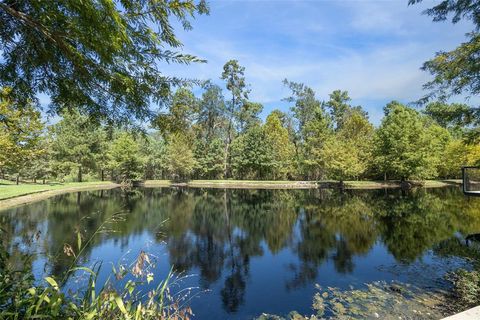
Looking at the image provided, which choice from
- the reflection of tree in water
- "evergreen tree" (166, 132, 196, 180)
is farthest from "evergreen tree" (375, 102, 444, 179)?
"evergreen tree" (166, 132, 196, 180)

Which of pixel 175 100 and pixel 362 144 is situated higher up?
pixel 362 144

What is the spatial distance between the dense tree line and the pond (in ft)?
65.5

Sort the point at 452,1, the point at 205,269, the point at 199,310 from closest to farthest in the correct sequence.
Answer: the point at 199,310 → the point at 452,1 → the point at 205,269

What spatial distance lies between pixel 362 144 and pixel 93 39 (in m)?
49.8

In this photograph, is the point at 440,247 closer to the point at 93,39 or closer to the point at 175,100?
the point at 175,100

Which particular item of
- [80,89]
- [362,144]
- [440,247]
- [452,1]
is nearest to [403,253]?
[440,247]

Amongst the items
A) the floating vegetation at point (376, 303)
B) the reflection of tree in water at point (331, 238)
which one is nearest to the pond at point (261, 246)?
the reflection of tree in water at point (331, 238)

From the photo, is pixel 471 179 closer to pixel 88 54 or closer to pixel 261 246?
pixel 261 246

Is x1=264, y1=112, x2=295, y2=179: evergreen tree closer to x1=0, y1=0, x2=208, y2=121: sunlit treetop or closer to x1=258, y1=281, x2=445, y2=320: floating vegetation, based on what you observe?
x1=258, y1=281, x2=445, y2=320: floating vegetation

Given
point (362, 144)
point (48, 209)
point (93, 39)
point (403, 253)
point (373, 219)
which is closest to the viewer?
point (93, 39)

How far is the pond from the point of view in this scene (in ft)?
29.2

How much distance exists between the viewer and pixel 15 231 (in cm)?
1401

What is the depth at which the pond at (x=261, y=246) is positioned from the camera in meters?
8.91

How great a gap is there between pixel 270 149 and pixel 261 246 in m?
37.4
